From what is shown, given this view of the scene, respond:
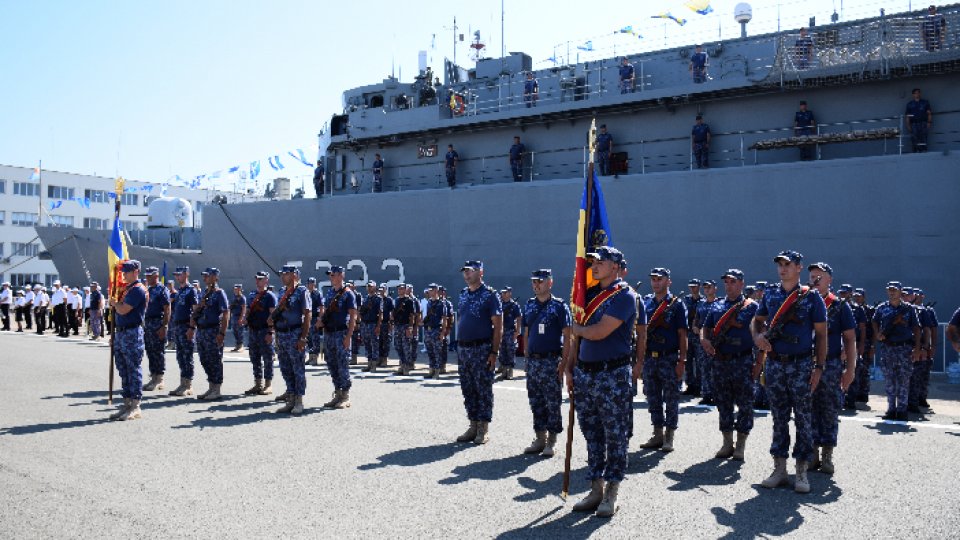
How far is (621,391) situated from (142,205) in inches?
2319

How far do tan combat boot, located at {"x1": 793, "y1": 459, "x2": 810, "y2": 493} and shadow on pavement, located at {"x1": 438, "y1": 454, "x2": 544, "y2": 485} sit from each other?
81.6 inches

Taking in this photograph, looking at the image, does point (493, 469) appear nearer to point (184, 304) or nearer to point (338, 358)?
point (338, 358)

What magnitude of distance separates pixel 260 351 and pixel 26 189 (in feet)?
157

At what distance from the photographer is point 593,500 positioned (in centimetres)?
463

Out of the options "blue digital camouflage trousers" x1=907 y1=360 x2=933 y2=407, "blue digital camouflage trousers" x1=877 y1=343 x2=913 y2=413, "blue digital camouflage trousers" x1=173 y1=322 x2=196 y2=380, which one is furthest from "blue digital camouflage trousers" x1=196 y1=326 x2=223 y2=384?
"blue digital camouflage trousers" x1=907 y1=360 x2=933 y2=407

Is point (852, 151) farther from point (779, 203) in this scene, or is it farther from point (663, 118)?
point (663, 118)

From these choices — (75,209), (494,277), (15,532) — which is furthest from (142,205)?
(15,532)

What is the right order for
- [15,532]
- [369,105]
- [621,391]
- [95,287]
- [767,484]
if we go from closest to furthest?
[15,532]
[621,391]
[767,484]
[95,287]
[369,105]

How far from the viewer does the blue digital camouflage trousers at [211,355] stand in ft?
31.0

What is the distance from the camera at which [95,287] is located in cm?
1977

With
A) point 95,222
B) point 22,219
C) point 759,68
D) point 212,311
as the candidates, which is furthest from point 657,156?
point 95,222

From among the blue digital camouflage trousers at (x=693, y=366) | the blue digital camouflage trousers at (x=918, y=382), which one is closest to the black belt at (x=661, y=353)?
the blue digital camouflage trousers at (x=693, y=366)

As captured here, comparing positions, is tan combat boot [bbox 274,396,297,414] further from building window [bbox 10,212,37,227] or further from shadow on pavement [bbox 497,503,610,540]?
building window [bbox 10,212,37,227]

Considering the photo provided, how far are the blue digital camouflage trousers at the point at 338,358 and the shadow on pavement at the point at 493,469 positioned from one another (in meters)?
3.19
